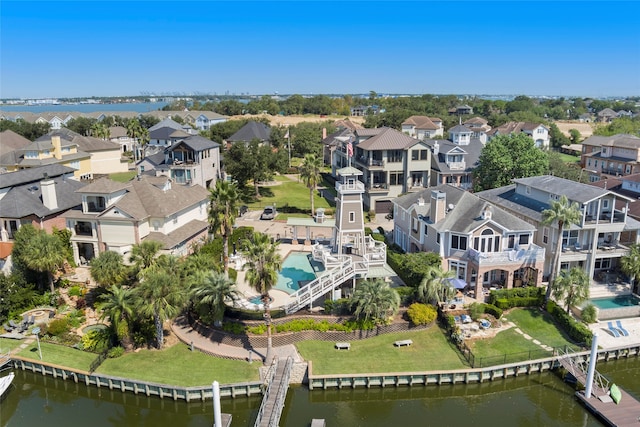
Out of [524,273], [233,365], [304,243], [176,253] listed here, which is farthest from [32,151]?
[524,273]

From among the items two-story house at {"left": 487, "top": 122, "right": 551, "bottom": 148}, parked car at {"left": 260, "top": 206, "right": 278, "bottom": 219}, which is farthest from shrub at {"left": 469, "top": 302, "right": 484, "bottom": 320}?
two-story house at {"left": 487, "top": 122, "right": 551, "bottom": 148}

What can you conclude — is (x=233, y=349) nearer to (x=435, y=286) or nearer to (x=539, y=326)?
(x=435, y=286)

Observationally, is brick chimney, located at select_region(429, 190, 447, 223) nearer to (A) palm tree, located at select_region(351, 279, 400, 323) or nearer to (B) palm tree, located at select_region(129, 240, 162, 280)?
(A) palm tree, located at select_region(351, 279, 400, 323)

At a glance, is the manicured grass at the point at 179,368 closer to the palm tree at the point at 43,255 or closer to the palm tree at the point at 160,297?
the palm tree at the point at 160,297

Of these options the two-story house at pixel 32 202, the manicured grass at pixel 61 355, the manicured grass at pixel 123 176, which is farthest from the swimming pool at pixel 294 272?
the manicured grass at pixel 123 176

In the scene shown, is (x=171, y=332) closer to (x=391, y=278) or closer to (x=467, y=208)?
(x=391, y=278)

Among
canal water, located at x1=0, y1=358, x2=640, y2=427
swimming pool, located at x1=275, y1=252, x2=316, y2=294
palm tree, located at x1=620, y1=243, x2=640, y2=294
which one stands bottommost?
canal water, located at x1=0, y1=358, x2=640, y2=427

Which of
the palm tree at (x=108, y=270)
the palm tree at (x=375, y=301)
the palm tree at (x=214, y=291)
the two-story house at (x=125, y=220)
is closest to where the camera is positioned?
the palm tree at (x=214, y=291)
